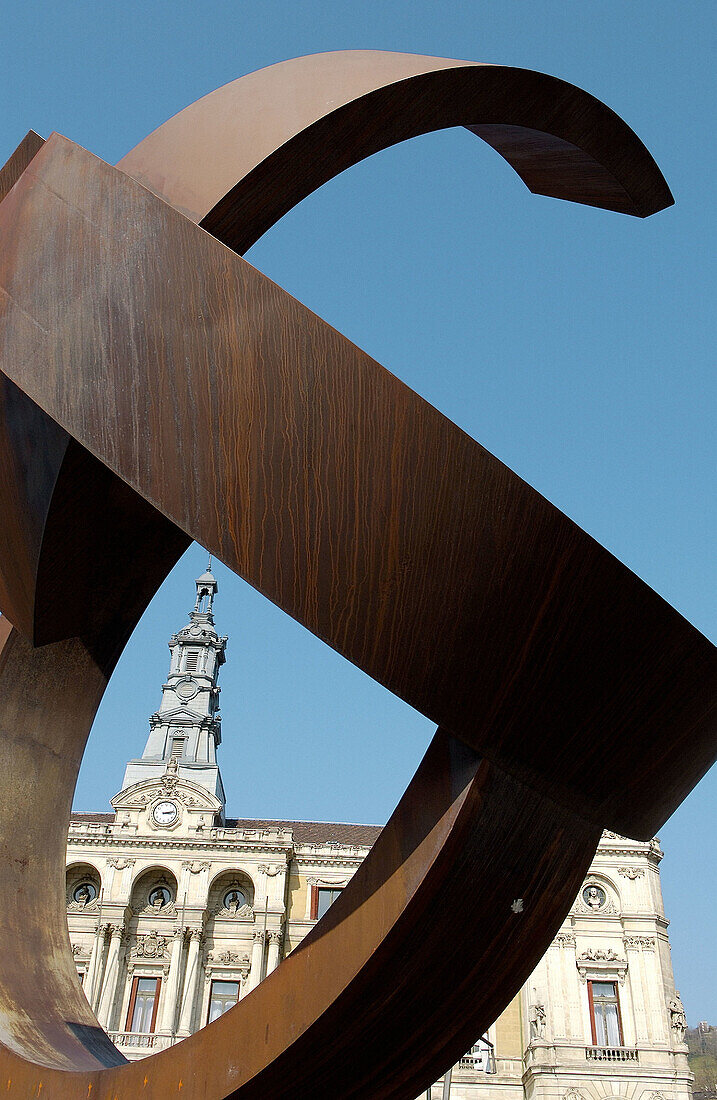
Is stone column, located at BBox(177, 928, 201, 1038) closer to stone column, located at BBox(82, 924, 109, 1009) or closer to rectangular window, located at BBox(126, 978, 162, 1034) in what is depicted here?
rectangular window, located at BBox(126, 978, 162, 1034)

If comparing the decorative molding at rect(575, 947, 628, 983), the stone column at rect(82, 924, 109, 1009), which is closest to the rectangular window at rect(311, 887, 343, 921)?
the stone column at rect(82, 924, 109, 1009)

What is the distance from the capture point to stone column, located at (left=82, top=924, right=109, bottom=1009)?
3253 centimetres

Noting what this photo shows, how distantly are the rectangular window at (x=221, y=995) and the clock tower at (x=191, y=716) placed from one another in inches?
307

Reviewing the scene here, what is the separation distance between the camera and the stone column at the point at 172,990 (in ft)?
104

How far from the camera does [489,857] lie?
523 cm

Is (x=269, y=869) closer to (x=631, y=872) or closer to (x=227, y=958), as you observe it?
(x=227, y=958)

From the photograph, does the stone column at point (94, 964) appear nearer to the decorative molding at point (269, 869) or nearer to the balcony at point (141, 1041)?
the balcony at point (141, 1041)

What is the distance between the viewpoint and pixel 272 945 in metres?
33.8

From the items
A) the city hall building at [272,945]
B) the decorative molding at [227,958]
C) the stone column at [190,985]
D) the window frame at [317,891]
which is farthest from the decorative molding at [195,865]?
the window frame at [317,891]

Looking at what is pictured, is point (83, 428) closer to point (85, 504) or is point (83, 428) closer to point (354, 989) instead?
point (85, 504)

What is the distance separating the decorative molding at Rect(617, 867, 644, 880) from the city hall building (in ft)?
0.11

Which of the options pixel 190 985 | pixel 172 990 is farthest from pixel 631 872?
pixel 172 990

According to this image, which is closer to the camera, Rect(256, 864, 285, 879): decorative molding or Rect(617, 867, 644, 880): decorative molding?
Rect(617, 867, 644, 880): decorative molding

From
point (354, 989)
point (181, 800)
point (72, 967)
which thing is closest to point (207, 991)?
point (181, 800)
